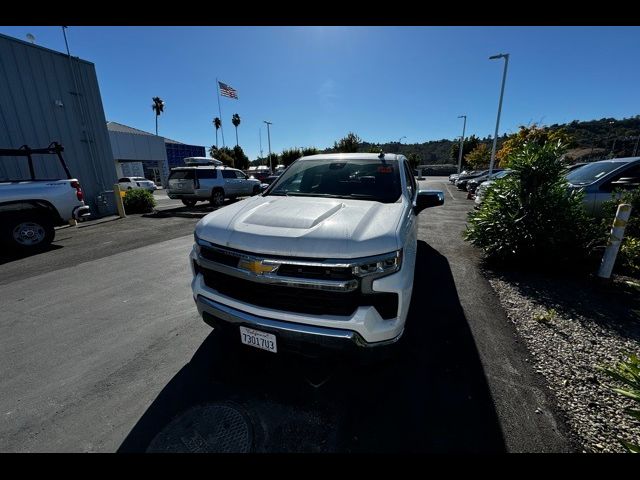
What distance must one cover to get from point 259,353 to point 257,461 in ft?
3.23

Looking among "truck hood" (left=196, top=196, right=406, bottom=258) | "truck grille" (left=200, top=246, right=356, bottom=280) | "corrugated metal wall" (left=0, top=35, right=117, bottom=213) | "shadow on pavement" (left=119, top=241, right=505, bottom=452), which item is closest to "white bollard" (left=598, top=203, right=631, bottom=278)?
"shadow on pavement" (left=119, top=241, right=505, bottom=452)

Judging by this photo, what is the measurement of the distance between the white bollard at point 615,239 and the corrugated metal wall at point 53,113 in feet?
50.3

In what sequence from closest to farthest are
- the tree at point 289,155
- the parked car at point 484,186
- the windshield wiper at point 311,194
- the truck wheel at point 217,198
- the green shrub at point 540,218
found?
the windshield wiper at point 311,194 → the green shrub at point 540,218 → the parked car at point 484,186 → the truck wheel at point 217,198 → the tree at point 289,155

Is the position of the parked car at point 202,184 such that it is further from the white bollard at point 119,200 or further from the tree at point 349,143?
the tree at point 349,143

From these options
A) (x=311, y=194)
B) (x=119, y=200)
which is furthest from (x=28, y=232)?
(x=311, y=194)

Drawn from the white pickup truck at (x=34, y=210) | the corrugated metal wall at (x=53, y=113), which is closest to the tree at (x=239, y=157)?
the corrugated metal wall at (x=53, y=113)

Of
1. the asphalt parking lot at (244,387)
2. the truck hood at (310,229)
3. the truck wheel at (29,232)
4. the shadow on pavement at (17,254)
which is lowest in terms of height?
the shadow on pavement at (17,254)

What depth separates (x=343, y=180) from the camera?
125 inches

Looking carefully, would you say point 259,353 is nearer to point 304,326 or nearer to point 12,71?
point 304,326

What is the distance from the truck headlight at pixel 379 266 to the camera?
1725 millimetres

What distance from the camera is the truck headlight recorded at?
1.72 m

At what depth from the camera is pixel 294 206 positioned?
2.45 m

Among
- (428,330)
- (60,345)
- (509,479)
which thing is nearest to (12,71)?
(60,345)

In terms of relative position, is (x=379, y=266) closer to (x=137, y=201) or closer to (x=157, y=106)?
(x=137, y=201)
